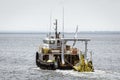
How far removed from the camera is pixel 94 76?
182 feet

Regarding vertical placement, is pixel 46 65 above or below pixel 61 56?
below

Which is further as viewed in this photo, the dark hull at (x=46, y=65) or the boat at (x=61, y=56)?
the dark hull at (x=46, y=65)

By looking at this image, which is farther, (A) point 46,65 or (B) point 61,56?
(B) point 61,56

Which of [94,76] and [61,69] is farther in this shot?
[61,69]

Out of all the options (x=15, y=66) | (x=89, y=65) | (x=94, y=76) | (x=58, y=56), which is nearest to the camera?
(x=94, y=76)

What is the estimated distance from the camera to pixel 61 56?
62781 mm

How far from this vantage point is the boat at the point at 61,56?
59.7 m

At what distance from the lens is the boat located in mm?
59706

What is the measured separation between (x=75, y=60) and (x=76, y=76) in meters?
7.44

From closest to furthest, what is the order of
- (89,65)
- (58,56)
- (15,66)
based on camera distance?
1. (89,65)
2. (58,56)
3. (15,66)

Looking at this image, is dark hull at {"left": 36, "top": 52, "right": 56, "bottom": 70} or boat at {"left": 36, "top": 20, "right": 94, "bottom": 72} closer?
boat at {"left": 36, "top": 20, "right": 94, "bottom": 72}

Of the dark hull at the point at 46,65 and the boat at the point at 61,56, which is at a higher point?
the boat at the point at 61,56

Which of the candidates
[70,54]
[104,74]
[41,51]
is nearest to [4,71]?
[41,51]

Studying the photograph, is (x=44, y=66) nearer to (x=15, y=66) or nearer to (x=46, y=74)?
(x=46, y=74)
